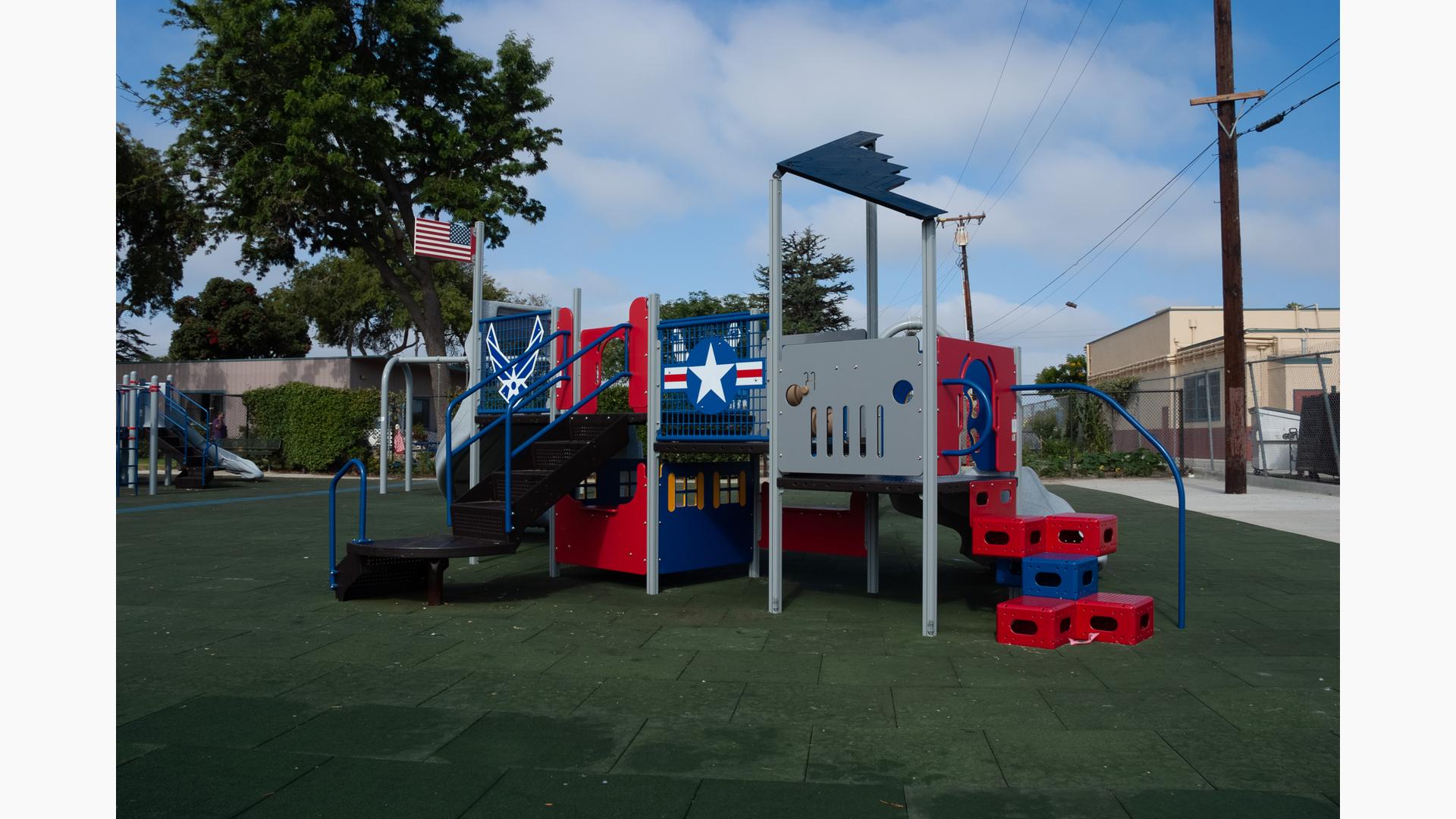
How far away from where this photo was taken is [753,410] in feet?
23.1

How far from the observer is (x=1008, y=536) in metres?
6.09

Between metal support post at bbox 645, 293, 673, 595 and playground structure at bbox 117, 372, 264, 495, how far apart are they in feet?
45.2

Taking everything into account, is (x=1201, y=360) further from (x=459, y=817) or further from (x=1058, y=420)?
(x=459, y=817)

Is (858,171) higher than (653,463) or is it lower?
higher

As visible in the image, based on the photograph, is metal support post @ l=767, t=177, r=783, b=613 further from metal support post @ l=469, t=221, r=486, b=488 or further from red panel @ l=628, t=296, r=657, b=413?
metal support post @ l=469, t=221, r=486, b=488

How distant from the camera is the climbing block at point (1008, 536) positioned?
19.7ft

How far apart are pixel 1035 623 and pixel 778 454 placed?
6.44 feet

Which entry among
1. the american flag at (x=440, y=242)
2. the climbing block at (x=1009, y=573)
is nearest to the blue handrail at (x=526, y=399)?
the climbing block at (x=1009, y=573)

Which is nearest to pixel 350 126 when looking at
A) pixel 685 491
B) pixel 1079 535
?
pixel 685 491

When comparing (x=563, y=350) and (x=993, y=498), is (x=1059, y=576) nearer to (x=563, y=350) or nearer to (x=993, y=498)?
(x=993, y=498)

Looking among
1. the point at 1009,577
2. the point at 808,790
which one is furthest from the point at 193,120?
the point at 808,790

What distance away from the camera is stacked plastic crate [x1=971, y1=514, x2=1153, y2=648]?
5.54 meters

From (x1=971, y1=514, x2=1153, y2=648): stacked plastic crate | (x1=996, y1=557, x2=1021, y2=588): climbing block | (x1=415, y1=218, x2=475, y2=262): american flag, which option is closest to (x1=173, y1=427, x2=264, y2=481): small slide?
(x1=415, y1=218, x2=475, y2=262): american flag

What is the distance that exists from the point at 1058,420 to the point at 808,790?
80.7 feet
